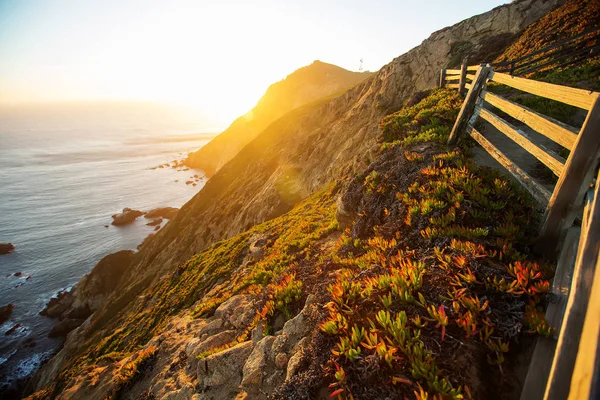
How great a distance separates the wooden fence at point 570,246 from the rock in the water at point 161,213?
76152mm

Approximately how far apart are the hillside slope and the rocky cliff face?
60.7 meters

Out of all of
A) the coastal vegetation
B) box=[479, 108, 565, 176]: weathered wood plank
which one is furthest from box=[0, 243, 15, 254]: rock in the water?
box=[479, 108, 565, 176]: weathered wood plank

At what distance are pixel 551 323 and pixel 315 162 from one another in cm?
2839

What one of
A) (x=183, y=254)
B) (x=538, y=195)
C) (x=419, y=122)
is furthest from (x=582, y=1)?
(x=183, y=254)

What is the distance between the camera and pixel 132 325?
1644cm

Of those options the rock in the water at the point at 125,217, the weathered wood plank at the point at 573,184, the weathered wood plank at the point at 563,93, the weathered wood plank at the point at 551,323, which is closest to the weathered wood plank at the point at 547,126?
the weathered wood plank at the point at 573,184

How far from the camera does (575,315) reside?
8.76ft

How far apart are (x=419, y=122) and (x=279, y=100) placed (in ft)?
338

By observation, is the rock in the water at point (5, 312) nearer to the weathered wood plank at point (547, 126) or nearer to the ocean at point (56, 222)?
the ocean at point (56, 222)

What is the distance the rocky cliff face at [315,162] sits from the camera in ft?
81.8

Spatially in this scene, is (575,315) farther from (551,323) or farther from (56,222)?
(56,222)

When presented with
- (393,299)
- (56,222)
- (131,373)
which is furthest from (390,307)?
(56,222)

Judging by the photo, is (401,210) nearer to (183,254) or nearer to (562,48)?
(562,48)

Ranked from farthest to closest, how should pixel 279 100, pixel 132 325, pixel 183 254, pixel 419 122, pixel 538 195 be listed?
pixel 279 100 → pixel 183 254 → pixel 132 325 → pixel 419 122 → pixel 538 195
